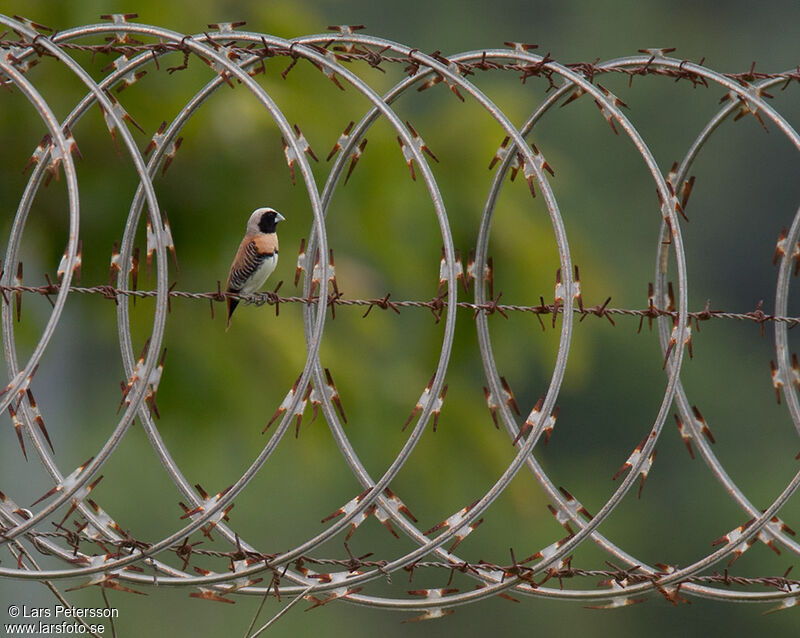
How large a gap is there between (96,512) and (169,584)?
2.17 ft

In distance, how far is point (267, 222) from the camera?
5832mm

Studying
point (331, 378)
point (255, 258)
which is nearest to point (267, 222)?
point (255, 258)

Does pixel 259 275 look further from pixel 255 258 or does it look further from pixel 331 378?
pixel 331 378

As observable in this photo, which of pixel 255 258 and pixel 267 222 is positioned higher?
pixel 267 222

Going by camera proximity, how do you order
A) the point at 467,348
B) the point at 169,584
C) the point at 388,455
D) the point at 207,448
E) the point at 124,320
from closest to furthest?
the point at 169,584
the point at 124,320
the point at 207,448
the point at 467,348
the point at 388,455

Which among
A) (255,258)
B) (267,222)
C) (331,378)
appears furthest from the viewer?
(267,222)

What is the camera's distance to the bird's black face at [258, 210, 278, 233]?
5.81m

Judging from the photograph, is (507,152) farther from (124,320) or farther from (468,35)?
(468,35)

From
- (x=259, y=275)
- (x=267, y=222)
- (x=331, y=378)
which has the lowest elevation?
(x=331, y=378)

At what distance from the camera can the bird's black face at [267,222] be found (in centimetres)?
Result: 581

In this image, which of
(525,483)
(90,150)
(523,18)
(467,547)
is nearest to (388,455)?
(525,483)

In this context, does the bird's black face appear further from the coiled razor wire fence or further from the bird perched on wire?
the coiled razor wire fence

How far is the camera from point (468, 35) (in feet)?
72.9

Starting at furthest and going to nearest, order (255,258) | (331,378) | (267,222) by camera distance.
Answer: (267,222) < (255,258) < (331,378)
